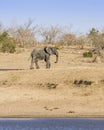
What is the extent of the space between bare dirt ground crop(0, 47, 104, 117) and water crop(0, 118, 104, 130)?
1.02 meters

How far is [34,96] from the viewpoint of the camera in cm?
2231

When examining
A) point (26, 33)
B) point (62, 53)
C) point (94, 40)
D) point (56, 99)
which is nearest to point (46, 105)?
point (56, 99)

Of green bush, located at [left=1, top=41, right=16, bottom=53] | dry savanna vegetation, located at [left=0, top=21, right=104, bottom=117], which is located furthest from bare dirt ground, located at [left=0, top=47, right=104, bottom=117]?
green bush, located at [left=1, top=41, right=16, bottom=53]

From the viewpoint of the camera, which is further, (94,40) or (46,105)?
(94,40)

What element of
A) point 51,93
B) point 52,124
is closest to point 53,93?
point 51,93

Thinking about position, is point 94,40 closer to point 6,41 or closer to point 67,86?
point 6,41

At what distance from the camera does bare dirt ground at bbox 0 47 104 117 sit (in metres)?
19.8

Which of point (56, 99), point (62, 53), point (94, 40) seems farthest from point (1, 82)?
point (94, 40)

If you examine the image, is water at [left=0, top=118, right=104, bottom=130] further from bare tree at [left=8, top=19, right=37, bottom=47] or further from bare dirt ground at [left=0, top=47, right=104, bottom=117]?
bare tree at [left=8, top=19, right=37, bottom=47]

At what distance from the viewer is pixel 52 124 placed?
17.1m

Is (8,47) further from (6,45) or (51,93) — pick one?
(51,93)

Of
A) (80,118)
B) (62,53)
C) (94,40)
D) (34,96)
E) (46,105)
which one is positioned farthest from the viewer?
(94,40)

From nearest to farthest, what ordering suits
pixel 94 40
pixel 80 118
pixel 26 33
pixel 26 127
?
pixel 26 127
pixel 80 118
pixel 94 40
pixel 26 33

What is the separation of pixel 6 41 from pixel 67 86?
2159 centimetres
